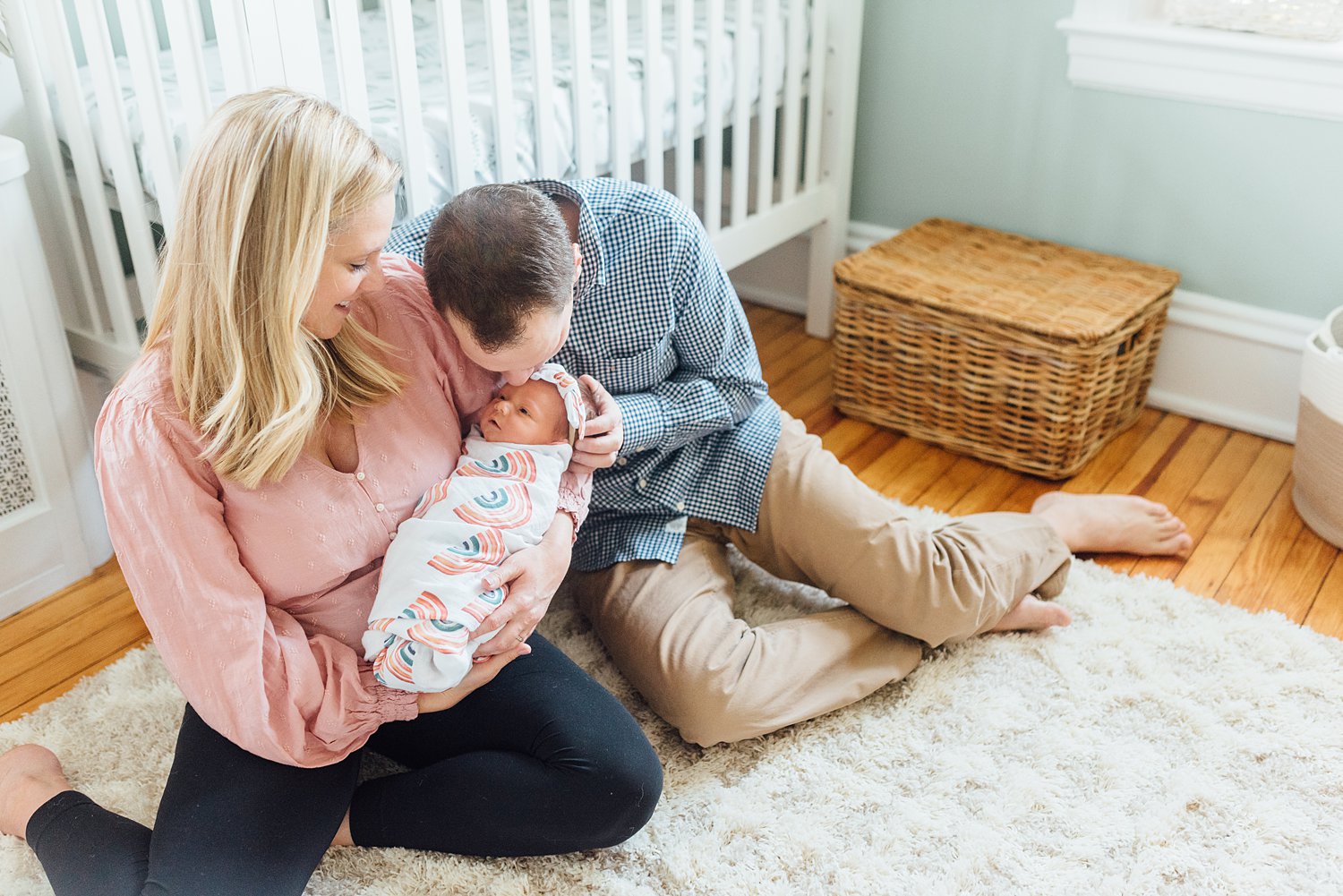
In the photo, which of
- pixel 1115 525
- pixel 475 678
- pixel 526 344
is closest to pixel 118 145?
pixel 526 344

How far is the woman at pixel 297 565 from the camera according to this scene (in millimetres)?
1016

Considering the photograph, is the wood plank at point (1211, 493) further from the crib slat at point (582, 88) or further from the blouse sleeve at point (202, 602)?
the blouse sleeve at point (202, 602)

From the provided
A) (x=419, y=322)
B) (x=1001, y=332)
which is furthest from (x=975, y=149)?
(x=419, y=322)

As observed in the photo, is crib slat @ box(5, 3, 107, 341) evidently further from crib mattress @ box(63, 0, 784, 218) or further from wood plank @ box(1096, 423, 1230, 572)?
wood plank @ box(1096, 423, 1230, 572)

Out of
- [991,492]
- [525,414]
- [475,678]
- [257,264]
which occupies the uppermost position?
[257,264]

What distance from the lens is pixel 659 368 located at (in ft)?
4.89

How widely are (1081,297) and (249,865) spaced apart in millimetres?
1542

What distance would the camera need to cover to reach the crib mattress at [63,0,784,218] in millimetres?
1604

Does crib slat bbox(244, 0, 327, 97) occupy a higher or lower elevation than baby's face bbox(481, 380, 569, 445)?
higher

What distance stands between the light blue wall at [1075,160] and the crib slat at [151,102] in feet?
4.61

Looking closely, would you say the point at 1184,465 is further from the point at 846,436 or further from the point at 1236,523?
the point at 846,436

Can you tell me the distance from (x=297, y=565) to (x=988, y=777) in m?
0.82

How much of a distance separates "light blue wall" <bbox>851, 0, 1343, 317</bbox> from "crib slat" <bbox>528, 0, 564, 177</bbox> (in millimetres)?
907

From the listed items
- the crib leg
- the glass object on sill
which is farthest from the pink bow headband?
the glass object on sill
